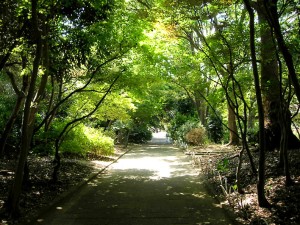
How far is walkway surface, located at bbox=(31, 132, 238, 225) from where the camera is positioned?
275 inches

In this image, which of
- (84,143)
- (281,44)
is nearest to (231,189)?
(281,44)

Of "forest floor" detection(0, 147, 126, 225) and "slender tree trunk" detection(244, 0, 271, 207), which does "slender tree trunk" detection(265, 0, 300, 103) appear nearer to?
"slender tree trunk" detection(244, 0, 271, 207)

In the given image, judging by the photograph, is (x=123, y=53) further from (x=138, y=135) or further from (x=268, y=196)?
(x=138, y=135)

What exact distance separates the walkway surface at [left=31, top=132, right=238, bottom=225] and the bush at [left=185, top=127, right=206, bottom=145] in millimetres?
13230

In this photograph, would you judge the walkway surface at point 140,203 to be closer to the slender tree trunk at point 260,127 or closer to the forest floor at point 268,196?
the forest floor at point 268,196

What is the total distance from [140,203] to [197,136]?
18.1 m

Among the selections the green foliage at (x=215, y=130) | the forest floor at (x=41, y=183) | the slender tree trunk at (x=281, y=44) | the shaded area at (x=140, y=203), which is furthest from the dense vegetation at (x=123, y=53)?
the green foliage at (x=215, y=130)

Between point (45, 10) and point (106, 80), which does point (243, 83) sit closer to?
point (106, 80)

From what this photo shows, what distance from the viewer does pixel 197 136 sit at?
86.0 ft

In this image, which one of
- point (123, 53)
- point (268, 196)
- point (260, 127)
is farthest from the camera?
point (123, 53)

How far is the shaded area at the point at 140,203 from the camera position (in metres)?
7.02

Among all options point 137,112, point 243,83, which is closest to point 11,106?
point 243,83

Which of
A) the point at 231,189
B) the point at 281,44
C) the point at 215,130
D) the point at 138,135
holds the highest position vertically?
the point at 281,44

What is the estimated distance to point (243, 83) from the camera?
12.6 metres
